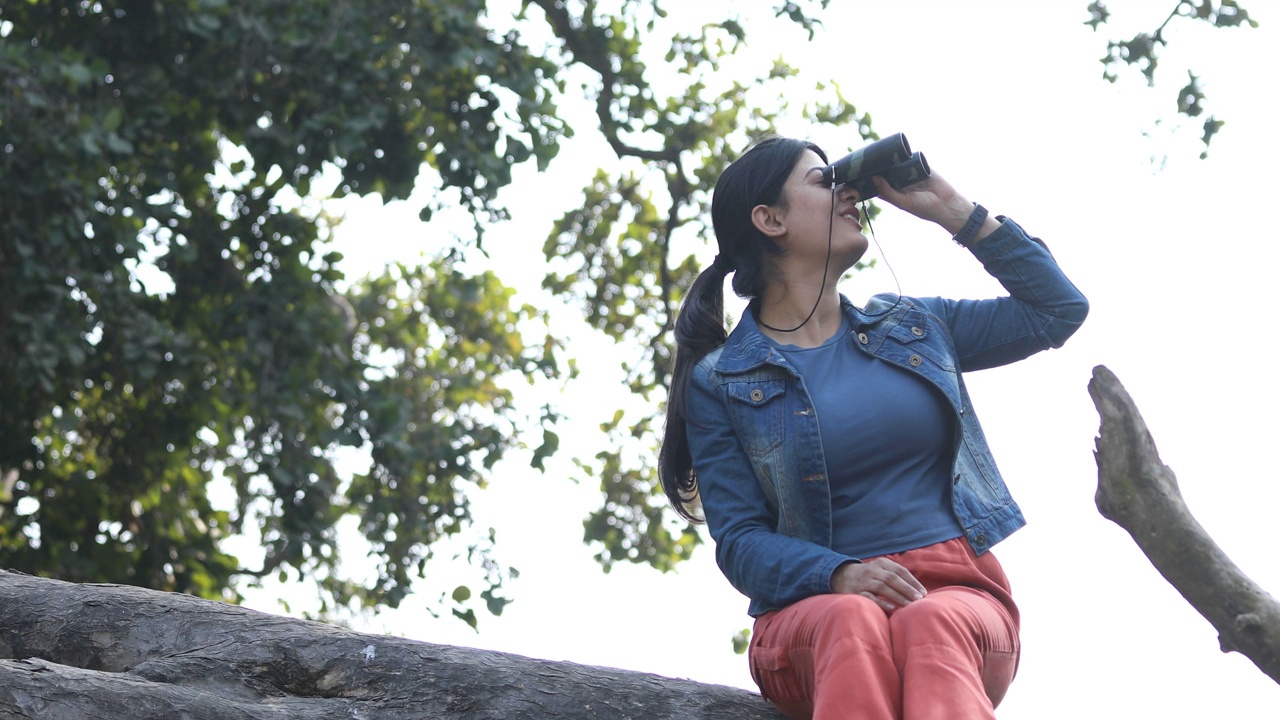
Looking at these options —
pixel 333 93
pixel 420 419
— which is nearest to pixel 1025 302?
pixel 333 93

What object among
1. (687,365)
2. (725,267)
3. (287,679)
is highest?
(725,267)

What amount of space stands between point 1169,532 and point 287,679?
6.53 feet

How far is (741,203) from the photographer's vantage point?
3.25m

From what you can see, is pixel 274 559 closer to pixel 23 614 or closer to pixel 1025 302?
pixel 23 614

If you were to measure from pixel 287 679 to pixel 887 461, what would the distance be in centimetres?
148

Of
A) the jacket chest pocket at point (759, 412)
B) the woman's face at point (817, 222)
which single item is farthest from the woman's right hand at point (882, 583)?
the woman's face at point (817, 222)

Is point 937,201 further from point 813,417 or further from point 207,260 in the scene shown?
point 207,260

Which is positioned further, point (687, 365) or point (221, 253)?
point (221, 253)

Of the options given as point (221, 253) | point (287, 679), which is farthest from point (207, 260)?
point (287, 679)

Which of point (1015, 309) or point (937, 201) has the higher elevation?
point (937, 201)

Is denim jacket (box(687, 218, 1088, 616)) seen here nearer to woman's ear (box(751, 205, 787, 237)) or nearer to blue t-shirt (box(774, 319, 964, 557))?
blue t-shirt (box(774, 319, 964, 557))

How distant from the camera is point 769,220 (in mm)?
3223

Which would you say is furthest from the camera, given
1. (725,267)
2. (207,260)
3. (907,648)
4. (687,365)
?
(207,260)

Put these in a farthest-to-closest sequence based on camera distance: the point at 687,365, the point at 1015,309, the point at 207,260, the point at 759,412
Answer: the point at 207,260, the point at 687,365, the point at 1015,309, the point at 759,412
